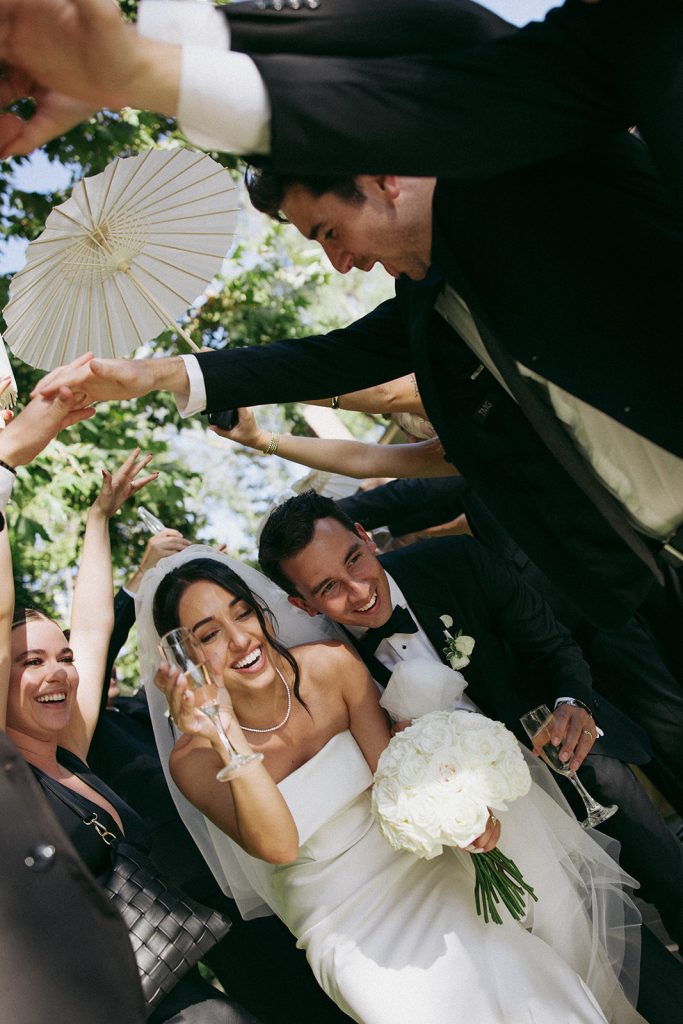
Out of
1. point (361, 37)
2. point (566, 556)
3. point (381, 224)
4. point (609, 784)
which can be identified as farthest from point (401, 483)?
point (361, 37)

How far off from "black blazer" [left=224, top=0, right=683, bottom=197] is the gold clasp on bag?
248cm

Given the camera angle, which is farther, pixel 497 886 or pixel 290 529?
pixel 290 529

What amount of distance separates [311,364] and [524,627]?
1.74m

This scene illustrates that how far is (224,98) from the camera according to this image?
1297mm

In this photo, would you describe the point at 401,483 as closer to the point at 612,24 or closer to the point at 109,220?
the point at 109,220

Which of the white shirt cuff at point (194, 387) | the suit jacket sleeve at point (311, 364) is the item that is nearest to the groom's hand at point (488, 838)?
the suit jacket sleeve at point (311, 364)

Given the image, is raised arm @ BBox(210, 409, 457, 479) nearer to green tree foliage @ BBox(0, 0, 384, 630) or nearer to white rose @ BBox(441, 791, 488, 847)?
white rose @ BBox(441, 791, 488, 847)

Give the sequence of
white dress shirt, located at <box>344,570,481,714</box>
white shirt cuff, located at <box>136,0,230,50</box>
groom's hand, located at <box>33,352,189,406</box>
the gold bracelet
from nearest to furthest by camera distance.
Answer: white shirt cuff, located at <box>136,0,230,50</box> → groom's hand, located at <box>33,352,189,406</box> → white dress shirt, located at <box>344,570,481,714</box> → the gold bracelet

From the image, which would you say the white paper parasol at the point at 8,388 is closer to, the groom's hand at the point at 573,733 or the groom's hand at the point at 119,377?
the groom's hand at the point at 119,377

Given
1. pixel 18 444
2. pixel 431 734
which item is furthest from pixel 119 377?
pixel 431 734

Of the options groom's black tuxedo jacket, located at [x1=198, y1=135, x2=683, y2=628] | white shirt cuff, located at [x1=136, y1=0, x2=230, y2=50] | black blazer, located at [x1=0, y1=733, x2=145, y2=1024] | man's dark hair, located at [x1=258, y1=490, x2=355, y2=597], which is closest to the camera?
white shirt cuff, located at [x1=136, y1=0, x2=230, y2=50]

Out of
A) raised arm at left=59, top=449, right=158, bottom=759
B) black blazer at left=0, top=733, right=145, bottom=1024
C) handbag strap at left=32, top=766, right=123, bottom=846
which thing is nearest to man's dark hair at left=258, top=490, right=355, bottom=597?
raised arm at left=59, top=449, right=158, bottom=759

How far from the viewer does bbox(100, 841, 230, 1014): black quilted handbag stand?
2975 mm

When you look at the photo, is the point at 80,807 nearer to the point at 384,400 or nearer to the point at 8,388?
the point at 8,388
